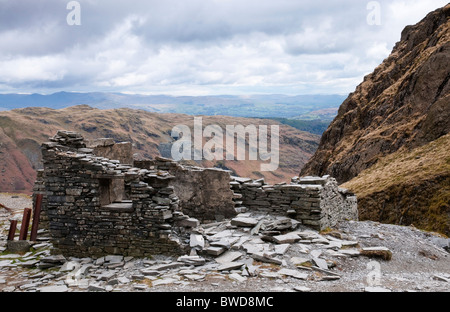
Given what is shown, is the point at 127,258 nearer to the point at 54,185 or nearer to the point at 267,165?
the point at 54,185

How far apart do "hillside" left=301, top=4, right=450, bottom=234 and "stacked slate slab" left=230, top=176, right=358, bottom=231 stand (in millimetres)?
14902

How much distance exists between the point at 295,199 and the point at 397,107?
48.3m

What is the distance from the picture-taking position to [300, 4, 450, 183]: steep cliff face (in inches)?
1967

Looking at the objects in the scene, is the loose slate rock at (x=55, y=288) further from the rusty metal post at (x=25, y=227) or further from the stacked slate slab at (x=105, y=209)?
the rusty metal post at (x=25, y=227)

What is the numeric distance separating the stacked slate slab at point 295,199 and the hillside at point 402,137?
1490cm

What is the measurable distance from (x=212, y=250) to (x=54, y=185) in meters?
6.61

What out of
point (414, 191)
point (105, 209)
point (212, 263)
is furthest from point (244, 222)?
point (414, 191)

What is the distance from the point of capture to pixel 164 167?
736 inches

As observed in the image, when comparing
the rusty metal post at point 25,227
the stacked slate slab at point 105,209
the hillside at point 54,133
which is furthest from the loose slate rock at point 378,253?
the hillside at point 54,133

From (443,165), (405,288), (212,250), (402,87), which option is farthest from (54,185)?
(402,87)

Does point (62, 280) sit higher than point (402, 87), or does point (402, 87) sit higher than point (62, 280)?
point (402, 87)

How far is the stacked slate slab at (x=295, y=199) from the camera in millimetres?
16438

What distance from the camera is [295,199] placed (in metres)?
16.8

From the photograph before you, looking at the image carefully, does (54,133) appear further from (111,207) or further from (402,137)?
(111,207)
